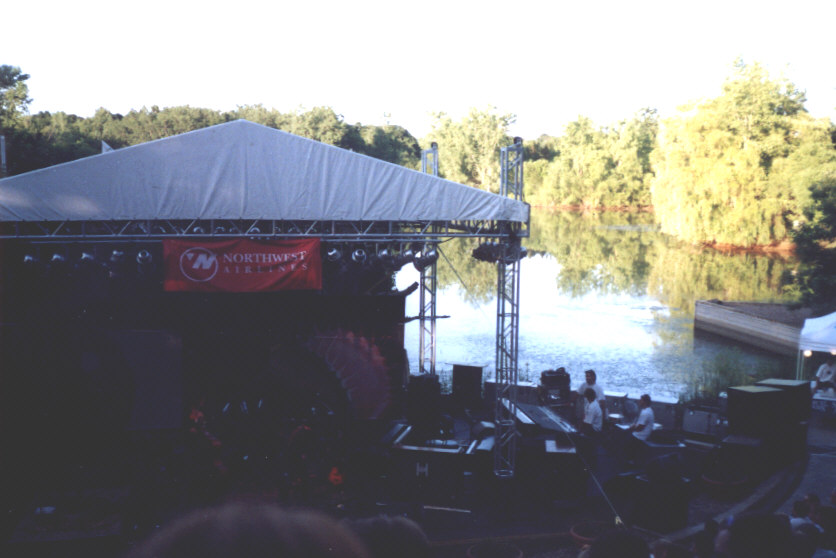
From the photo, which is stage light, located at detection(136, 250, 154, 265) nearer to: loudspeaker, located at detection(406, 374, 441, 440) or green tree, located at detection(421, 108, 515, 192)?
loudspeaker, located at detection(406, 374, 441, 440)

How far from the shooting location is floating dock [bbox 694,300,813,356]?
22.5 meters

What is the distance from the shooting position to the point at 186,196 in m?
9.03

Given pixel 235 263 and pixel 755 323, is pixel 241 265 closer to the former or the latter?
pixel 235 263

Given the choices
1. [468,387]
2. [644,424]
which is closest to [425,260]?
[468,387]

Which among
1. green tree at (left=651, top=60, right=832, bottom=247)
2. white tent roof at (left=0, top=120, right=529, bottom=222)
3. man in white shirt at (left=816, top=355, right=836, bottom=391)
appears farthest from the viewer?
green tree at (left=651, top=60, right=832, bottom=247)

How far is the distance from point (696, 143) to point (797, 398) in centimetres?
3101

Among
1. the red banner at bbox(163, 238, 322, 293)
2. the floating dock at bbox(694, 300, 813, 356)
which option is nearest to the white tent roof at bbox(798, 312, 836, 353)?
the floating dock at bbox(694, 300, 813, 356)

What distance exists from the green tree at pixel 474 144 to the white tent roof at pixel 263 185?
57.2m

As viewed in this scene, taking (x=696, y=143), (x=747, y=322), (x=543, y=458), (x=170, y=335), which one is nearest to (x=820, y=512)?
(x=543, y=458)

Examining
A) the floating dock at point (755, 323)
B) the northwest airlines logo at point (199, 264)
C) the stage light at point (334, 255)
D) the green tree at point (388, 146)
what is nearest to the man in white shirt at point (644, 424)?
the stage light at point (334, 255)

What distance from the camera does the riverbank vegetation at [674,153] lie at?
2513cm

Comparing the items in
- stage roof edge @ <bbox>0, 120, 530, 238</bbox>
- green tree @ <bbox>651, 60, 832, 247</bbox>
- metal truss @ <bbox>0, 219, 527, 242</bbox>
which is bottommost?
metal truss @ <bbox>0, 219, 527, 242</bbox>

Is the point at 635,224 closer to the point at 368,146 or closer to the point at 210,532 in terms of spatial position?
the point at 368,146

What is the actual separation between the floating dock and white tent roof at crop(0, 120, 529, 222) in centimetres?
1622
